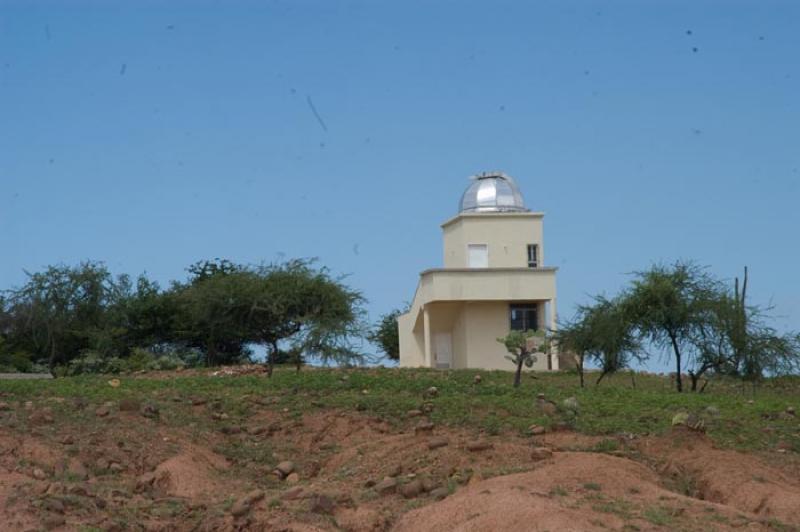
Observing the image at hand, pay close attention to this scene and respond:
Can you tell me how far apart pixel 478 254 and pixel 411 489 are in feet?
105

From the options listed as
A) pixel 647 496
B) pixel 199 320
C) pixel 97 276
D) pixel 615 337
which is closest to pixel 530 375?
pixel 615 337

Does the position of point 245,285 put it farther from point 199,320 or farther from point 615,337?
point 615,337

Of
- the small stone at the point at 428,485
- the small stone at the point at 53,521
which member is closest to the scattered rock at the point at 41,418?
the small stone at the point at 53,521

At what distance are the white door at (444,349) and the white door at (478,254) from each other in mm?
2899

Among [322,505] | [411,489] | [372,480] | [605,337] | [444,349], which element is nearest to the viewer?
[322,505]

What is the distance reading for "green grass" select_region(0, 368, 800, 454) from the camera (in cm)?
1905

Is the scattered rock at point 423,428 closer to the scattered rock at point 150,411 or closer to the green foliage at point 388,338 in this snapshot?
the scattered rock at point 150,411

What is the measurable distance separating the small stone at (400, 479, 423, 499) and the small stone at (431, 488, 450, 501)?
20 cm

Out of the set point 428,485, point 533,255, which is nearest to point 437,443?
point 428,485

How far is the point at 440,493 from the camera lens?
14812mm

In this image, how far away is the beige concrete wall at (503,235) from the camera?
4678cm

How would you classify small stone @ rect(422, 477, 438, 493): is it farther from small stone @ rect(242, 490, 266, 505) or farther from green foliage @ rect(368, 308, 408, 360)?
green foliage @ rect(368, 308, 408, 360)

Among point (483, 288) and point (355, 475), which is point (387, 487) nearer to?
point (355, 475)

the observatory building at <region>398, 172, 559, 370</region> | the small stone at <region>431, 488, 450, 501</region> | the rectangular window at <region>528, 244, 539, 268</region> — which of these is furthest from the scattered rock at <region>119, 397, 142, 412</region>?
the rectangular window at <region>528, 244, 539, 268</region>
